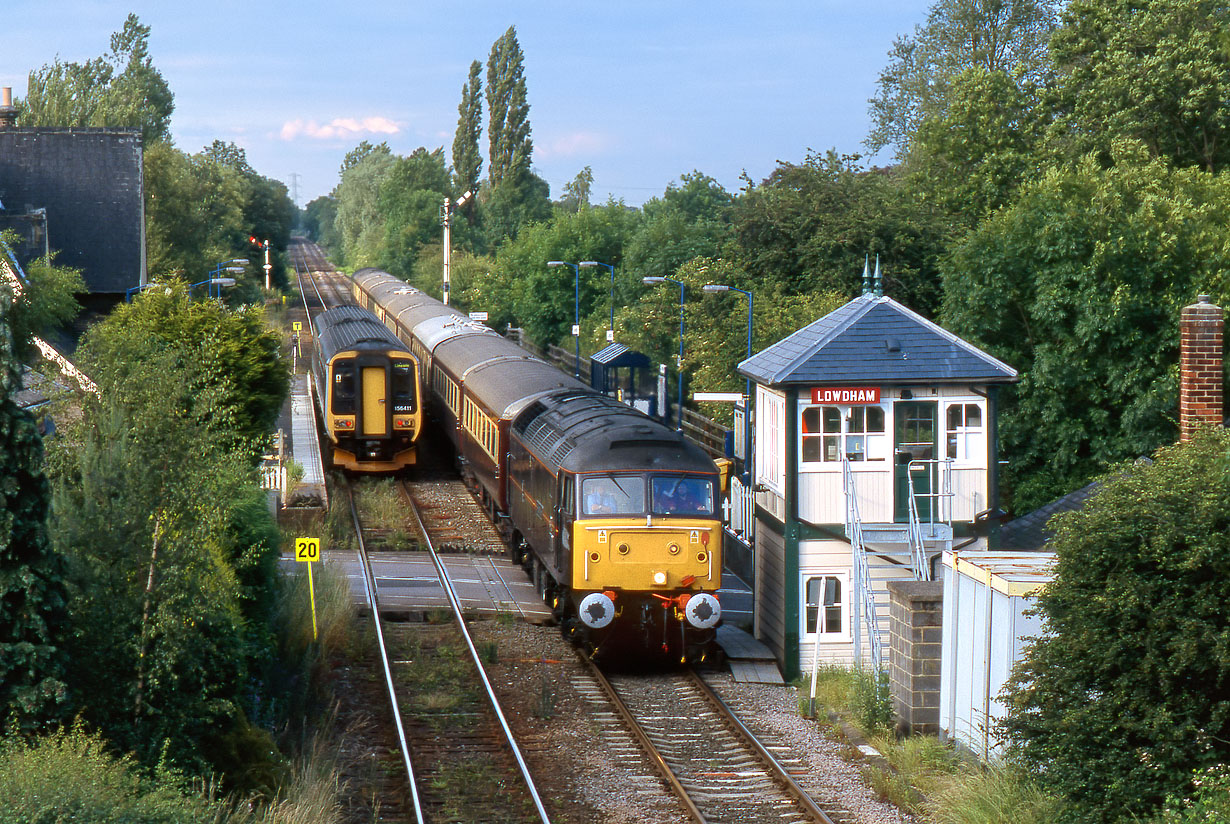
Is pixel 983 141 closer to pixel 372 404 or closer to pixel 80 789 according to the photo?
pixel 372 404

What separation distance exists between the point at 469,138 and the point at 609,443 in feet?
245

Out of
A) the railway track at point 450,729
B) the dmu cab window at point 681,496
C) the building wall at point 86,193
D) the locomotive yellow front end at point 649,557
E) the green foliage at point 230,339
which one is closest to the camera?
the railway track at point 450,729

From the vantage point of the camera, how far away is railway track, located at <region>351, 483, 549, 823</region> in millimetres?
11484

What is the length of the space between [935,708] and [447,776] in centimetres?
504

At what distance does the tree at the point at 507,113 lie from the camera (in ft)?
279

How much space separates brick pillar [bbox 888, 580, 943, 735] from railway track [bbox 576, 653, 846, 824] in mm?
1403

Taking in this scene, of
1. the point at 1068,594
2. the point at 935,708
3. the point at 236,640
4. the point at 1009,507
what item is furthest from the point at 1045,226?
the point at 236,640

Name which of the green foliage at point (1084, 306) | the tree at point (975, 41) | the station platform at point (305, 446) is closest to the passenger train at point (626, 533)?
the station platform at point (305, 446)

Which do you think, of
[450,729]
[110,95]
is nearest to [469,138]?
[110,95]

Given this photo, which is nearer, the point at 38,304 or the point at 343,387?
the point at 38,304

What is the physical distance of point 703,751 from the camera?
43.8 feet

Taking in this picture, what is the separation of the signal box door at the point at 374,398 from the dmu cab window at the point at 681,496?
13386 mm

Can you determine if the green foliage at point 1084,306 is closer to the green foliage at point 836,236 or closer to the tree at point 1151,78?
the tree at point 1151,78

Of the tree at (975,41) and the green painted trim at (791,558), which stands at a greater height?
the tree at (975,41)
